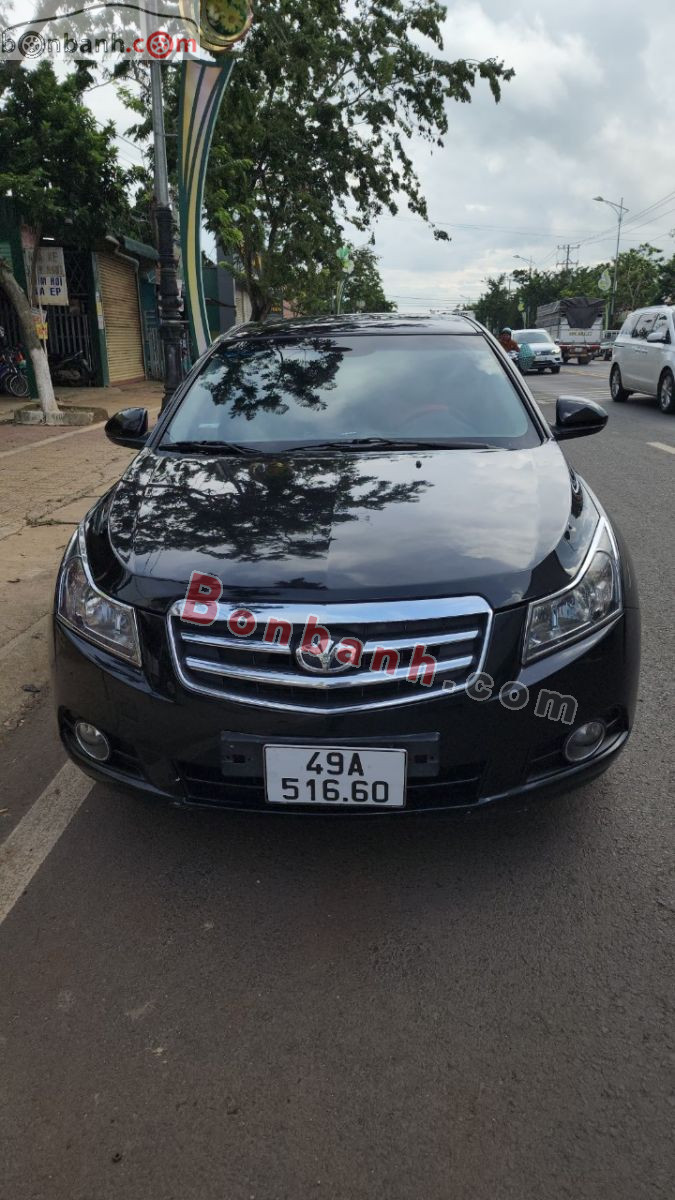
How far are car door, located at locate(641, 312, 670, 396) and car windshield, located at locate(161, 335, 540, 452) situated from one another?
11.3 meters

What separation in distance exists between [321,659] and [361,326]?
2.50m

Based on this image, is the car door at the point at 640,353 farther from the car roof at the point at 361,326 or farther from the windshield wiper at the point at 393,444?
the windshield wiper at the point at 393,444

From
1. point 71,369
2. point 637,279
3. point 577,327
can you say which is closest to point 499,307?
point 637,279

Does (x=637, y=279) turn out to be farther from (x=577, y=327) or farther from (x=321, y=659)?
(x=321, y=659)

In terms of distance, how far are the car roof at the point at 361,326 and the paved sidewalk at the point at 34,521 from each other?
1808 millimetres

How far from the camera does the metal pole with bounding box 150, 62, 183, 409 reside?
521 inches

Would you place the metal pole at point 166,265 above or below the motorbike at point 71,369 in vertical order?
above

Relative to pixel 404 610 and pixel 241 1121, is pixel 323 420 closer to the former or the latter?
pixel 404 610

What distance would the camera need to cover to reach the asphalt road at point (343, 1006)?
5.63ft

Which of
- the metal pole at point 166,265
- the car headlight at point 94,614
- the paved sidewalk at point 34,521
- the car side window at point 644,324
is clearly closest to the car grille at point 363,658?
the car headlight at point 94,614

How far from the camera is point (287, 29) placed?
2078 centimetres

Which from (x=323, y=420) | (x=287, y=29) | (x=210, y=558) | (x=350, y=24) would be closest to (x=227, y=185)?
(x=287, y=29)

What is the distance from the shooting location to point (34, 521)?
733cm

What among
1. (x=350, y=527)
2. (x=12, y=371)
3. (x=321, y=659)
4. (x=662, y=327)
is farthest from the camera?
(x=12, y=371)
